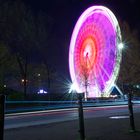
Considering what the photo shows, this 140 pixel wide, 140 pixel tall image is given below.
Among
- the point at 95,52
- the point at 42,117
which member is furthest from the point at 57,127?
the point at 95,52

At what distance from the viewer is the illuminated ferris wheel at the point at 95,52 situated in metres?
52.0

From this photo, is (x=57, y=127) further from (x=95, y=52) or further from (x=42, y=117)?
(x=95, y=52)

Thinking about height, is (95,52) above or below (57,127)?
above

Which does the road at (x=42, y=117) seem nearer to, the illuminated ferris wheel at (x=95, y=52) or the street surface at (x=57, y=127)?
the street surface at (x=57, y=127)

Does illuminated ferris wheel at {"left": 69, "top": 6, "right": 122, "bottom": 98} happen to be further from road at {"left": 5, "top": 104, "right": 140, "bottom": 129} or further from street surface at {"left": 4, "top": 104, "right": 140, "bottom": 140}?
street surface at {"left": 4, "top": 104, "right": 140, "bottom": 140}

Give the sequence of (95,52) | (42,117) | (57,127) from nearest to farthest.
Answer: (57,127) < (42,117) < (95,52)

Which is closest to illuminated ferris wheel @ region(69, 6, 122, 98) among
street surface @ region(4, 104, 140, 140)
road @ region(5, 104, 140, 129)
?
road @ region(5, 104, 140, 129)

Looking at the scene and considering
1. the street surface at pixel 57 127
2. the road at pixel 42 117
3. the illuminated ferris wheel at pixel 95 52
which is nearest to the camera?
the street surface at pixel 57 127

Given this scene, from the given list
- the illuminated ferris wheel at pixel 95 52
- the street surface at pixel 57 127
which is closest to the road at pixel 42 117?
the street surface at pixel 57 127

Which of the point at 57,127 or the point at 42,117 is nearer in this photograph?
the point at 57,127

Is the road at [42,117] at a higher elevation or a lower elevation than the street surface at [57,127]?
higher

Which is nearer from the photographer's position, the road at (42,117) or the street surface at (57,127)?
the street surface at (57,127)

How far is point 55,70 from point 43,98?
99.5 feet

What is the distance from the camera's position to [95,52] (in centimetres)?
5369
